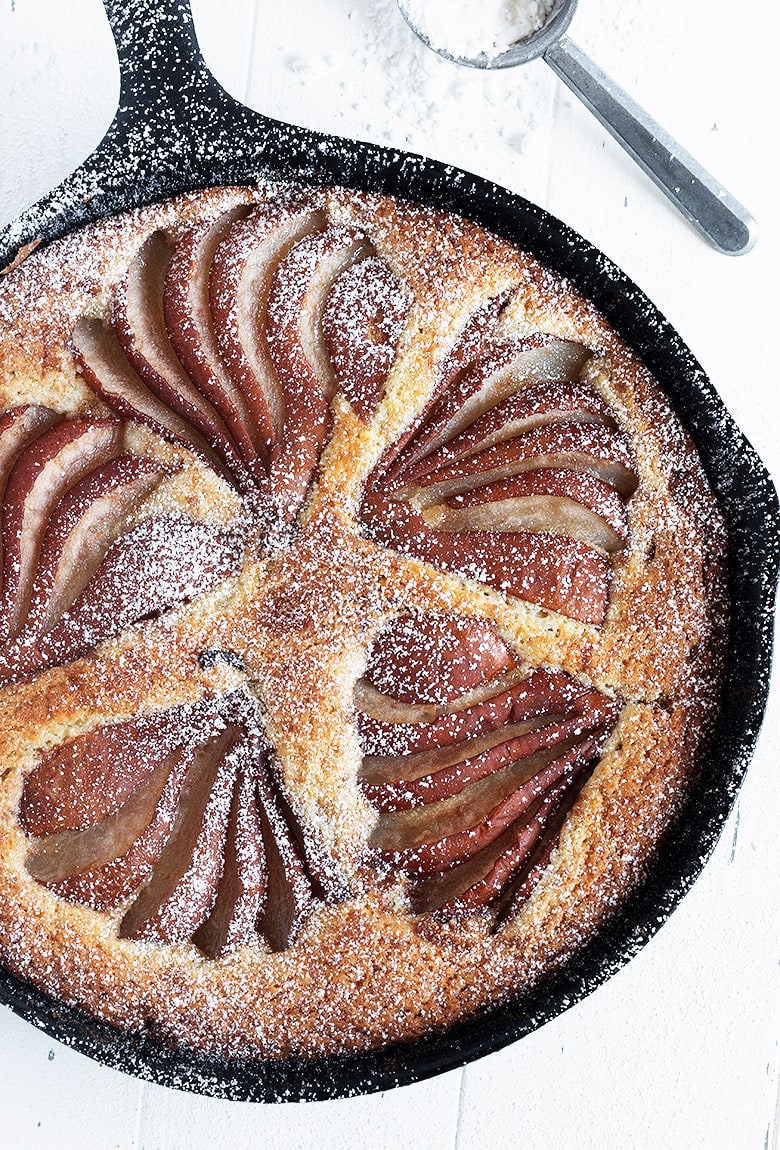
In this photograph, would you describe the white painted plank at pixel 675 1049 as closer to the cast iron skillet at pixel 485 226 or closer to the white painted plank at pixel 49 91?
the cast iron skillet at pixel 485 226

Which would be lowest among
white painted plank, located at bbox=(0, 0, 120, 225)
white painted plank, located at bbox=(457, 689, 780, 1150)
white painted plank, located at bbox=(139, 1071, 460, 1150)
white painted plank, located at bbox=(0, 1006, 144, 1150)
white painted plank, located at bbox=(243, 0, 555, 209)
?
white painted plank, located at bbox=(457, 689, 780, 1150)

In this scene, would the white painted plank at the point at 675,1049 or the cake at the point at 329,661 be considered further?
the white painted plank at the point at 675,1049

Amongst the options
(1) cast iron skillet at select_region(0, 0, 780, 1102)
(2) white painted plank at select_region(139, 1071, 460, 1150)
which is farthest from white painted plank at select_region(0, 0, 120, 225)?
(2) white painted plank at select_region(139, 1071, 460, 1150)

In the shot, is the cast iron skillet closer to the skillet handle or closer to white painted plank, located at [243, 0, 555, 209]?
the skillet handle

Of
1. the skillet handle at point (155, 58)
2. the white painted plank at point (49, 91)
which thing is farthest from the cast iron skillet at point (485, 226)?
the white painted plank at point (49, 91)

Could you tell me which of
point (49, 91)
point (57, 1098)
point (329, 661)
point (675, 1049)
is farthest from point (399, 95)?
point (57, 1098)

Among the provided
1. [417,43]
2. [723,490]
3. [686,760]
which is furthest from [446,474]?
[417,43]

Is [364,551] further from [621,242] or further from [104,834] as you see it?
[621,242]
